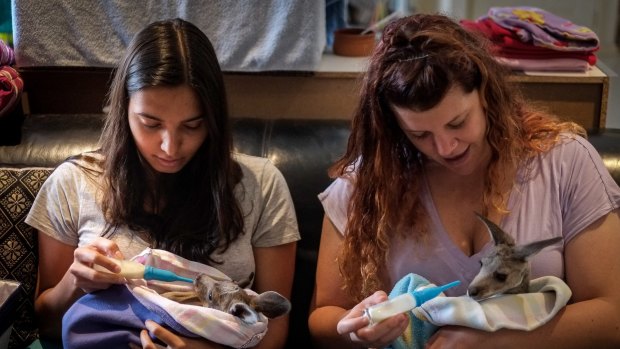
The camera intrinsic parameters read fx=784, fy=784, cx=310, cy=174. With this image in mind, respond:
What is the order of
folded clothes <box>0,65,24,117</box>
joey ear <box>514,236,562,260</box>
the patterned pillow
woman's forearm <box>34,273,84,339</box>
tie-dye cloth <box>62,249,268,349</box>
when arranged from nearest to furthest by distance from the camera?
joey ear <box>514,236,562,260</box>
tie-dye cloth <box>62,249,268,349</box>
woman's forearm <box>34,273,84,339</box>
the patterned pillow
folded clothes <box>0,65,24,117</box>

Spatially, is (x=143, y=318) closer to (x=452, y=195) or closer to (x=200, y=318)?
(x=200, y=318)

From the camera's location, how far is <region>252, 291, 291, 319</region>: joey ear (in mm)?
1416

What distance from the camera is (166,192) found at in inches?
67.9

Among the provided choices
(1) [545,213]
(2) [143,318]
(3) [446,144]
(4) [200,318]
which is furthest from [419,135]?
(2) [143,318]

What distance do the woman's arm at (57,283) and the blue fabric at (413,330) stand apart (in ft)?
1.78

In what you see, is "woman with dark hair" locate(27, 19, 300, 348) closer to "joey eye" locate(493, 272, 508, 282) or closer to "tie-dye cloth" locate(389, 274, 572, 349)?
"tie-dye cloth" locate(389, 274, 572, 349)

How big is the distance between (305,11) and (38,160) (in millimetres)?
817

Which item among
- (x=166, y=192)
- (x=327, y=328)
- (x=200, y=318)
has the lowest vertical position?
(x=327, y=328)

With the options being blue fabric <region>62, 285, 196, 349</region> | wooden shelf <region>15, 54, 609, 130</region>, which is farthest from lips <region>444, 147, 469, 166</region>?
wooden shelf <region>15, 54, 609, 130</region>

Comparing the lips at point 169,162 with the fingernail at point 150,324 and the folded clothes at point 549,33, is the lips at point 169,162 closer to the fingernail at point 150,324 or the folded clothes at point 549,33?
the fingernail at point 150,324

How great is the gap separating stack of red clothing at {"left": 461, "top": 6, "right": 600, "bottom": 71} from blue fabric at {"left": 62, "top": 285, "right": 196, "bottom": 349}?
4.11ft

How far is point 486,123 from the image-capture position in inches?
59.6

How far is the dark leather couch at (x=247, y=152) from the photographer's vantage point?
1841mm

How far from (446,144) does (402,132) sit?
0.54 ft
